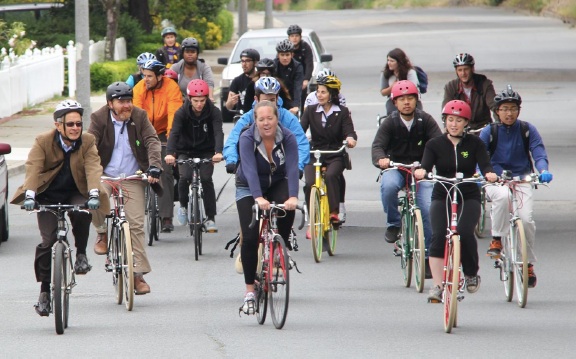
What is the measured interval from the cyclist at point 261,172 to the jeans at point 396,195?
1724 mm

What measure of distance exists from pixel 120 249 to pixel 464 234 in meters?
2.71

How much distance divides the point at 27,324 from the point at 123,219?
3.73ft

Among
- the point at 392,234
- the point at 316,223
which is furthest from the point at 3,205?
the point at 392,234

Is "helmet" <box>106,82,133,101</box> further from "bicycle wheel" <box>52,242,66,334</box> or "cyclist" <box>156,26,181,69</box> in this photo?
"cyclist" <box>156,26,181,69</box>

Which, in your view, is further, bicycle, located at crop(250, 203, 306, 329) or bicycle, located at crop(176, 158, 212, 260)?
bicycle, located at crop(176, 158, 212, 260)

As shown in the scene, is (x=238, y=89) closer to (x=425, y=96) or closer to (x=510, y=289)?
(x=510, y=289)

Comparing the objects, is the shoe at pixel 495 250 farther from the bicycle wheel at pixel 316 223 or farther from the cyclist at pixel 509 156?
the bicycle wheel at pixel 316 223

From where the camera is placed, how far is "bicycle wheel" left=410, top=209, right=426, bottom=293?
34.8ft

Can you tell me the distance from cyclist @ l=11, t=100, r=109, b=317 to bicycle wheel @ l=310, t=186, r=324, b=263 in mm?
3135

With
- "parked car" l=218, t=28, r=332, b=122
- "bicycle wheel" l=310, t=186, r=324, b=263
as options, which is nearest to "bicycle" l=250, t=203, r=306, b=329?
"bicycle wheel" l=310, t=186, r=324, b=263

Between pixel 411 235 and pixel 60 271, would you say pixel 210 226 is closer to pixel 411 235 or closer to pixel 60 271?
pixel 411 235

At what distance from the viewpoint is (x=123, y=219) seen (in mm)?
10211

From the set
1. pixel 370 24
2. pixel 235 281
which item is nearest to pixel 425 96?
pixel 235 281

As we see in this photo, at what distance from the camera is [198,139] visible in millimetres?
13531
